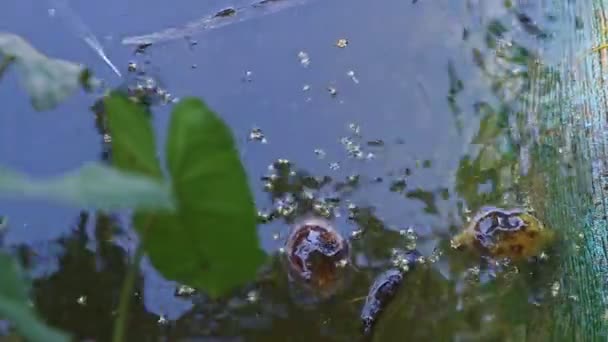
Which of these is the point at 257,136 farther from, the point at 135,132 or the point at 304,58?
the point at 135,132

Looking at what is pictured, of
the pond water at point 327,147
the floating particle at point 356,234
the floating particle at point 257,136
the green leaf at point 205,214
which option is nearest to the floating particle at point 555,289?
the pond water at point 327,147

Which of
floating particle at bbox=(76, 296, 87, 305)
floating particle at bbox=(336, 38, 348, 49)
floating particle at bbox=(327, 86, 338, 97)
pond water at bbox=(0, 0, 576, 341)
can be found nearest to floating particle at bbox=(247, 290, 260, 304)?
pond water at bbox=(0, 0, 576, 341)

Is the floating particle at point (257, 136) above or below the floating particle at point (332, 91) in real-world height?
below

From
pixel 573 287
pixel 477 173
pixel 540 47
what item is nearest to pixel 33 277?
pixel 477 173

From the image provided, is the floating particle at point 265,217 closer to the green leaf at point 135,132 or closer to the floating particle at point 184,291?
the floating particle at point 184,291

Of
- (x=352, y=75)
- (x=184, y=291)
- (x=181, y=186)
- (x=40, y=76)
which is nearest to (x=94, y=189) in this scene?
(x=181, y=186)

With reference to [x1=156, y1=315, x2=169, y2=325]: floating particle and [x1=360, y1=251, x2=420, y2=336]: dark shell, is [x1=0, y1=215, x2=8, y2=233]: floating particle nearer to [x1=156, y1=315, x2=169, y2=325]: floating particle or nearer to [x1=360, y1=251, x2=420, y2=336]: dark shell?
[x1=156, y1=315, x2=169, y2=325]: floating particle

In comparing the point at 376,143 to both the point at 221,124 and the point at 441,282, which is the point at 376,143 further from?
the point at 221,124

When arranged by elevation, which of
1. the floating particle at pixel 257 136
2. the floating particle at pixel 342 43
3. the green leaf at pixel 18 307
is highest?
the floating particle at pixel 342 43
